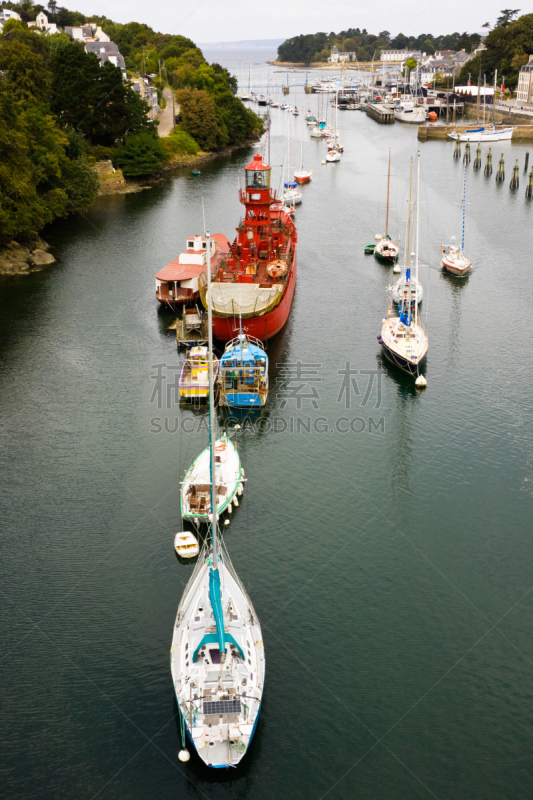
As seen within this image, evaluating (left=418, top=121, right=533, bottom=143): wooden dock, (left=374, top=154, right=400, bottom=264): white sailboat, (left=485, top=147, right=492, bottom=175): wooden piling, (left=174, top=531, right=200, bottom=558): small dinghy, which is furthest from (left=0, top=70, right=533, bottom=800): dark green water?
(left=418, top=121, right=533, bottom=143): wooden dock

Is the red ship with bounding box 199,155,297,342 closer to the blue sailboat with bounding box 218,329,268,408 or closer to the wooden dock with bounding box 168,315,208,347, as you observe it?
the wooden dock with bounding box 168,315,208,347

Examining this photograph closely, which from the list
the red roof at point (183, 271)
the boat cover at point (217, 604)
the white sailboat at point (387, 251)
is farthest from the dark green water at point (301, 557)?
the white sailboat at point (387, 251)

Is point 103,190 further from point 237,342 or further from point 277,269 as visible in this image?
point 237,342

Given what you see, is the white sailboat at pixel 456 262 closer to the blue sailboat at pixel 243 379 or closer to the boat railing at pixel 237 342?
the boat railing at pixel 237 342

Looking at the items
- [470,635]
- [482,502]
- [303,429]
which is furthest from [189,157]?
[470,635]

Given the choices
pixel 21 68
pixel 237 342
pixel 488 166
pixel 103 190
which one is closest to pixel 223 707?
pixel 237 342

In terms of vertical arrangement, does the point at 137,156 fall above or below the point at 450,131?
below
